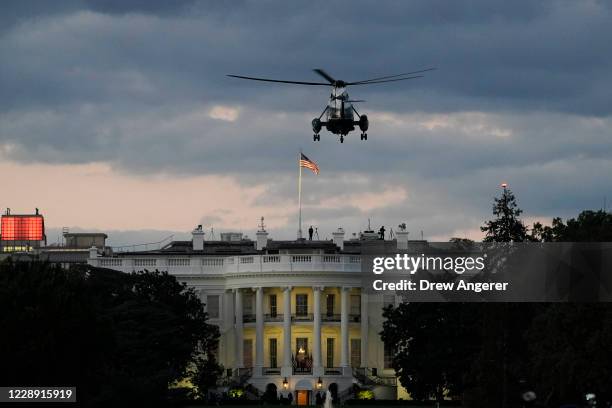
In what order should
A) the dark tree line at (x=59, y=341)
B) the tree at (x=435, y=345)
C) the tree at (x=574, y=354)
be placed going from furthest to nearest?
1. the tree at (x=435, y=345)
2. the tree at (x=574, y=354)
3. the dark tree line at (x=59, y=341)

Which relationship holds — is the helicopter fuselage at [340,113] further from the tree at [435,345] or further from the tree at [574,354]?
the tree at [435,345]

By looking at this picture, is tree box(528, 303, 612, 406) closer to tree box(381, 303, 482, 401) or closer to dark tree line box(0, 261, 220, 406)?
dark tree line box(0, 261, 220, 406)

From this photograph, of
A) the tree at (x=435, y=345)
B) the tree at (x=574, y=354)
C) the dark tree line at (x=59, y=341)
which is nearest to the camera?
the dark tree line at (x=59, y=341)

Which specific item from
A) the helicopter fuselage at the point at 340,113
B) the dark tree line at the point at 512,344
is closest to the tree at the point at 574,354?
the dark tree line at the point at 512,344

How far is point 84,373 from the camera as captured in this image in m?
138

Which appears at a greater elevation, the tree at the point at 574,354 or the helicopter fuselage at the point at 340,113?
the helicopter fuselage at the point at 340,113

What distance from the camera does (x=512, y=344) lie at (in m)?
162

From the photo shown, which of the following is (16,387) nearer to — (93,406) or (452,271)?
(93,406)

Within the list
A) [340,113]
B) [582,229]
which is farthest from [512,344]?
[340,113]

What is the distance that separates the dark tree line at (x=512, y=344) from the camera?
143375mm

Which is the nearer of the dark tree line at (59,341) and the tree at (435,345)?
the dark tree line at (59,341)

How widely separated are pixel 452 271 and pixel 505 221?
20.2 ft

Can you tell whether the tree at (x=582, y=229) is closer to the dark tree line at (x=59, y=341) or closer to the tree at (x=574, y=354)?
the tree at (x=574, y=354)

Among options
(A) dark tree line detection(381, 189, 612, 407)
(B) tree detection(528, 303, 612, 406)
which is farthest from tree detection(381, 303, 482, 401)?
(B) tree detection(528, 303, 612, 406)
